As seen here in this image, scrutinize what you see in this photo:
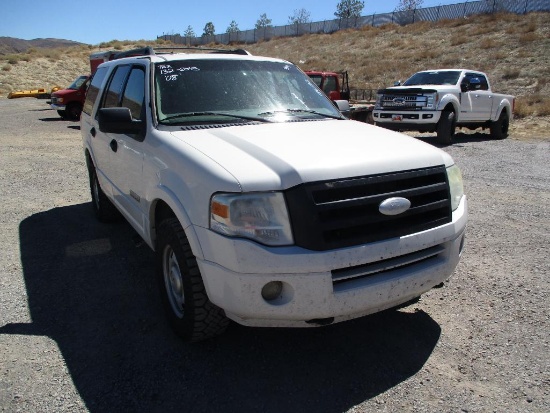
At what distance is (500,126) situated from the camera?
14789 mm

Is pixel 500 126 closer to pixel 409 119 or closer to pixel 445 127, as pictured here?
pixel 445 127

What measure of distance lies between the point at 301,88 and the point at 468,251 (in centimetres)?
236

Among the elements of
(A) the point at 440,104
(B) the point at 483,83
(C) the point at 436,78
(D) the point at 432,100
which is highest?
(C) the point at 436,78

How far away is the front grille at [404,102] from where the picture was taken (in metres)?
12.6

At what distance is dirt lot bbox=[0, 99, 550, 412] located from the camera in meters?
2.71

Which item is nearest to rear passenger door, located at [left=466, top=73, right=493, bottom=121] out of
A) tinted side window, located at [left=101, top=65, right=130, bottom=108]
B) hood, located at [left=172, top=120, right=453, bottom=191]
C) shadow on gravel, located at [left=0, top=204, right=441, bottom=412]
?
tinted side window, located at [left=101, top=65, right=130, bottom=108]

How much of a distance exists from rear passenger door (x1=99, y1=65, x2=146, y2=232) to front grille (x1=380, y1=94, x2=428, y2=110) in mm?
9375

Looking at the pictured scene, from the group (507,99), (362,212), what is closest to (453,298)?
(362,212)

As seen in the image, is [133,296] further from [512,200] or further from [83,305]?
[512,200]

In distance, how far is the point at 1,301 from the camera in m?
3.85

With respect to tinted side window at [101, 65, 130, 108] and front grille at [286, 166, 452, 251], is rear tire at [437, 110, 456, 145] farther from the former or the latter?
front grille at [286, 166, 452, 251]

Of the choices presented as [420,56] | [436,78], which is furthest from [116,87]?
[420,56]

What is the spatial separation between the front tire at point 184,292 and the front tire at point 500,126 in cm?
1385

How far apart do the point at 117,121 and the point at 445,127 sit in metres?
10.9
